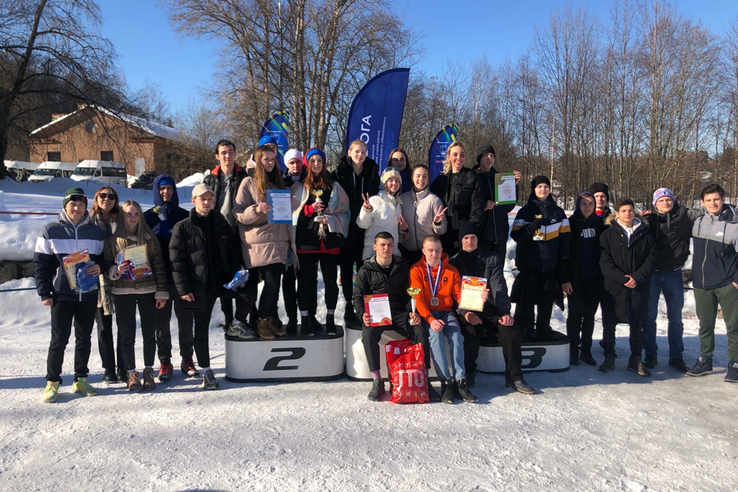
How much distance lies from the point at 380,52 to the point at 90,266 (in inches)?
620

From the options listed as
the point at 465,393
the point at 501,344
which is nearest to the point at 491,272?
the point at 501,344

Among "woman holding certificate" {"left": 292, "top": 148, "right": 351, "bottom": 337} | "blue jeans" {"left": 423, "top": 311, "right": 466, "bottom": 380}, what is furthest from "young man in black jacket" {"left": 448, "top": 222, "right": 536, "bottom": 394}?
"woman holding certificate" {"left": 292, "top": 148, "right": 351, "bottom": 337}

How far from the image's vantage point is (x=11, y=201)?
11.9m

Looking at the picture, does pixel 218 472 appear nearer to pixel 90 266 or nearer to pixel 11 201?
pixel 90 266

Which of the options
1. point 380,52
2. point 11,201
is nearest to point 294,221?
point 11,201

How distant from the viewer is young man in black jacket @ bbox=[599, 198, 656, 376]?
4.89 m

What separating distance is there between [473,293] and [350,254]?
1.34 m

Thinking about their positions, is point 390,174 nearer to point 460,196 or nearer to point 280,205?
point 460,196

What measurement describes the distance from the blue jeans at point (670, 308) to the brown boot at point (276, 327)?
3.84m

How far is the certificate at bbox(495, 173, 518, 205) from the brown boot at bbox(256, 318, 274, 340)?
8.87 ft

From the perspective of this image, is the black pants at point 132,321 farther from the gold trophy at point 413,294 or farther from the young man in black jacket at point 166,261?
the gold trophy at point 413,294

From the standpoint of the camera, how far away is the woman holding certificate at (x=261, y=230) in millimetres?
4395

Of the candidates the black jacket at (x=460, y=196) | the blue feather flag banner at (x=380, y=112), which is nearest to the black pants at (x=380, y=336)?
the black jacket at (x=460, y=196)

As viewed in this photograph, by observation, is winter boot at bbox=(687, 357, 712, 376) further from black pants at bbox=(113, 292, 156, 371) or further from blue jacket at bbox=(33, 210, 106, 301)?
blue jacket at bbox=(33, 210, 106, 301)
